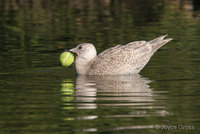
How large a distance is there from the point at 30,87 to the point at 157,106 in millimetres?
3091

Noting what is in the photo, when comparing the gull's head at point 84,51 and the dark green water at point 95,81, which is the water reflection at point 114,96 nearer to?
the dark green water at point 95,81

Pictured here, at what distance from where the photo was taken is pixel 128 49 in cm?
1410

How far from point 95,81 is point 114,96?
6.79 ft

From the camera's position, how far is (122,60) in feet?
46.2

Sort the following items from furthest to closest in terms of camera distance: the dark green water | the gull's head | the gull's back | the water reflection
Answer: the gull's head < the gull's back < the water reflection < the dark green water

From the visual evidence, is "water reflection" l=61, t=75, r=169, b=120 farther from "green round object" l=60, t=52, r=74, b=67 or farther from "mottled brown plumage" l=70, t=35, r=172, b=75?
"green round object" l=60, t=52, r=74, b=67

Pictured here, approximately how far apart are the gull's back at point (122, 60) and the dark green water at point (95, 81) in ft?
0.90

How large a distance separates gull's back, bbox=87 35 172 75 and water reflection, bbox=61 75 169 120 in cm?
24

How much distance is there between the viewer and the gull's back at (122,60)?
14.1 metres

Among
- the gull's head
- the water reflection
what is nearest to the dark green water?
the water reflection

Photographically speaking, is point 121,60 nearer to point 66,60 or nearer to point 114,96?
point 66,60

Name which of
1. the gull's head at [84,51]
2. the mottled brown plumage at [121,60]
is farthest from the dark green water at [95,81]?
the gull's head at [84,51]

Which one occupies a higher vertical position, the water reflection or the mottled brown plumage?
the mottled brown plumage

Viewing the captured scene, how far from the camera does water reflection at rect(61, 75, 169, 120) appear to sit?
10125mm
